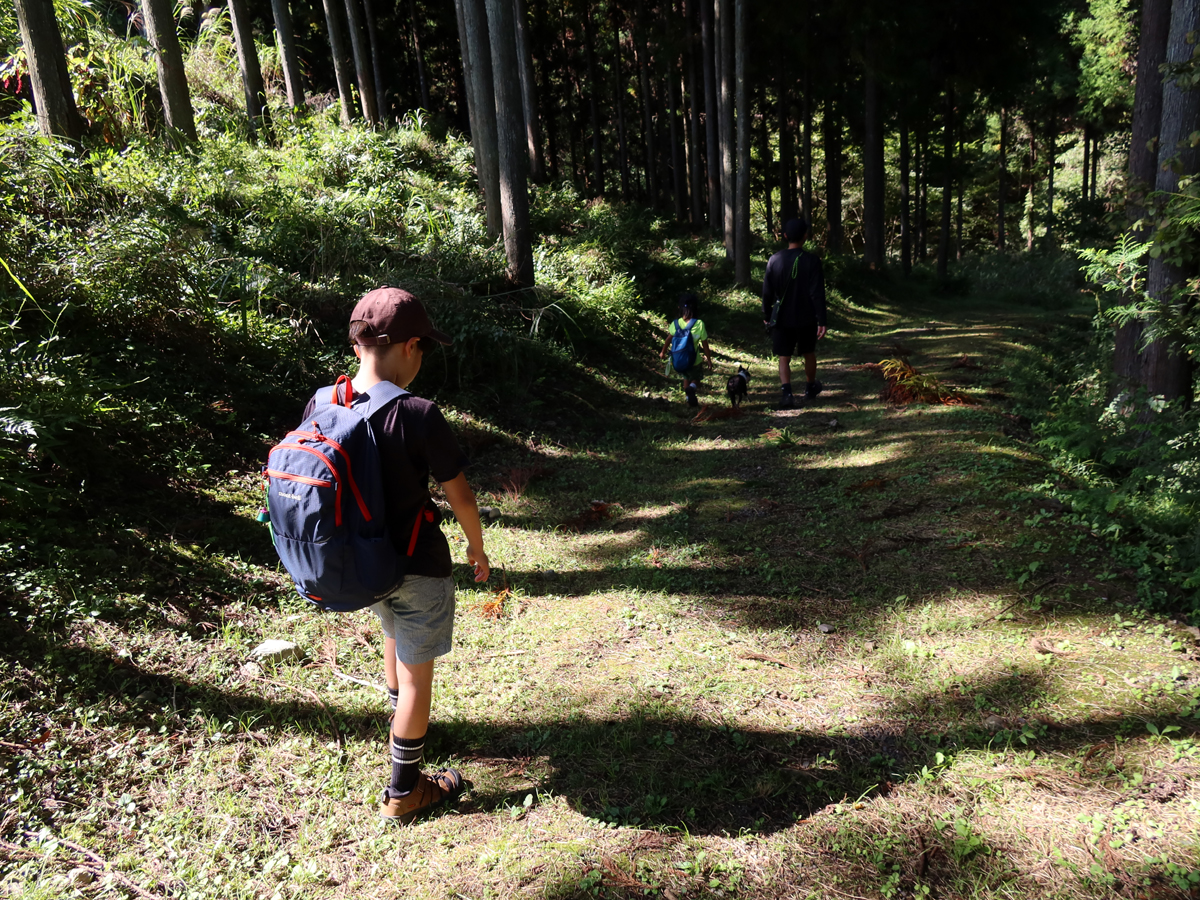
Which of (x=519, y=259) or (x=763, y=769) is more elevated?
(x=519, y=259)

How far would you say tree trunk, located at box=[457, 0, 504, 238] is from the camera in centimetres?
945

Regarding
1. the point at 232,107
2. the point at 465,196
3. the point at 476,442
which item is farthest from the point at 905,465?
the point at 232,107

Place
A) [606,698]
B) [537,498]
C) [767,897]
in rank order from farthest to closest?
1. [537,498]
2. [606,698]
3. [767,897]

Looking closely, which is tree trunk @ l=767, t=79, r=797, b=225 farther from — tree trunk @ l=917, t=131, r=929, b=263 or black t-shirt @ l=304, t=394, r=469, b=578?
black t-shirt @ l=304, t=394, r=469, b=578

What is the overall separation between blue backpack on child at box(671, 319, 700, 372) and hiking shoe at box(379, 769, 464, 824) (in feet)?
21.2

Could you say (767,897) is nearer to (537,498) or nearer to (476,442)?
A: (537,498)

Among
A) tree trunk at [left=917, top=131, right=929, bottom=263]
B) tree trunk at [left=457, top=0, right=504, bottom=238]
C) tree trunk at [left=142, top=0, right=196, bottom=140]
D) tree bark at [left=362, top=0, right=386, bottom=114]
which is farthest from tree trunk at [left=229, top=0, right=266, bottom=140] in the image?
tree trunk at [left=917, top=131, right=929, bottom=263]

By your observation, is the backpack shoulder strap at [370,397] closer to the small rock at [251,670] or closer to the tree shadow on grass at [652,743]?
the tree shadow on grass at [652,743]

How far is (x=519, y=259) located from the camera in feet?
32.3

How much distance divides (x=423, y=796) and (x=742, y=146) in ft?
46.0

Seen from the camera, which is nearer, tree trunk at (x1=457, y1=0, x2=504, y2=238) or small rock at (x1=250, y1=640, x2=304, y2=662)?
small rock at (x1=250, y1=640, x2=304, y2=662)

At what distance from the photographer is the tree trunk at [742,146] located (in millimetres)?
13812

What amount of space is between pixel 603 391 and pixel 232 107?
35.7 ft

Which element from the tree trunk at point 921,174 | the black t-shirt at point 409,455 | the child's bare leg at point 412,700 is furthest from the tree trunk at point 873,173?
the child's bare leg at point 412,700
